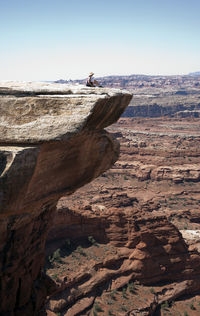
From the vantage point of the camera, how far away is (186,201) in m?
39.4

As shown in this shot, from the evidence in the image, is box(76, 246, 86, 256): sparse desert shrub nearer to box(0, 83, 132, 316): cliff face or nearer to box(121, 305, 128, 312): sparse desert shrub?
box(121, 305, 128, 312): sparse desert shrub

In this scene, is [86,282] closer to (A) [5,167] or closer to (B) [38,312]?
(B) [38,312]

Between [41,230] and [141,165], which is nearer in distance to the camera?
[41,230]

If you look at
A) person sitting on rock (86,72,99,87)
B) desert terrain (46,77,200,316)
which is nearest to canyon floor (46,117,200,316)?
desert terrain (46,77,200,316)

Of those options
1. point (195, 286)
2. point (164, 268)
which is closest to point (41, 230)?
point (164, 268)

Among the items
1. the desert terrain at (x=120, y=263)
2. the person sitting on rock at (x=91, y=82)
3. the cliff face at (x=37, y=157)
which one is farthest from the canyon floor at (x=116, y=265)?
the person sitting on rock at (x=91, y=82)

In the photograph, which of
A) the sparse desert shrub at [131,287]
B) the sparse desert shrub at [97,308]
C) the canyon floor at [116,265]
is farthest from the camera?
the sparse desert shrub at [131,287]

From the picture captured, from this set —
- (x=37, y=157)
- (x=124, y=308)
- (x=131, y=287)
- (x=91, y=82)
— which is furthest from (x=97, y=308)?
(x=37, y=157)

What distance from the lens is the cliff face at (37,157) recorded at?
5.98 m

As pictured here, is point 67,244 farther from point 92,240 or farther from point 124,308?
point 124,308

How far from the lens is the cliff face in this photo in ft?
19.6

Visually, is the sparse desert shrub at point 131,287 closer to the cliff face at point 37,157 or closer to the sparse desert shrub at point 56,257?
the sparse desert shrub at point 56,257

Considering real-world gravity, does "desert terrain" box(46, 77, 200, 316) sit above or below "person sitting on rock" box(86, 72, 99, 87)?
below

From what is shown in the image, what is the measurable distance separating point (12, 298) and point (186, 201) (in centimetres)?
3368
